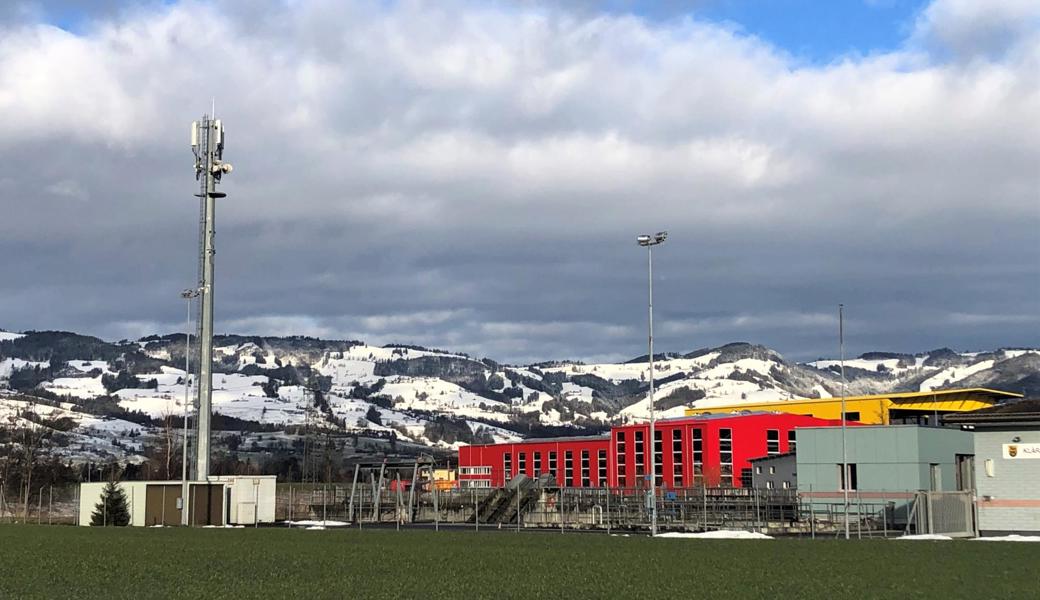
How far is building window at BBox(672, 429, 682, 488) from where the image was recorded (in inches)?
4897

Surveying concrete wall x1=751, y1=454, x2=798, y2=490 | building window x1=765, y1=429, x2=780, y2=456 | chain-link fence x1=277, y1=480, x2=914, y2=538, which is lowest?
chain-link fence x1=277, y1=480, x2=914, y2=538

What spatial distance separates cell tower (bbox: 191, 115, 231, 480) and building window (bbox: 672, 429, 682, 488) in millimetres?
62427

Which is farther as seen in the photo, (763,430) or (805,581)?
(763,430)

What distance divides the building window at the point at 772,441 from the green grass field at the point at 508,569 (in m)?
Answer: 72.5

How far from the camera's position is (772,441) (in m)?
121

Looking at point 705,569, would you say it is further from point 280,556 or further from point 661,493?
point 661,493

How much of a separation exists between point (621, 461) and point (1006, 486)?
71.0m

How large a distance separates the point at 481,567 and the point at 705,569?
6.30 m

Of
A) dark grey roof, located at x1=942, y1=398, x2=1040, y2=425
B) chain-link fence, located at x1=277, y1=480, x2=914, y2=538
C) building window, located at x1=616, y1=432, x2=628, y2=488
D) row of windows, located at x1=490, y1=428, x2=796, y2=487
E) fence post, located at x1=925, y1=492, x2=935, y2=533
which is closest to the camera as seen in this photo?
fence post, located at x1=925, y1=492, x2=935, y2=533

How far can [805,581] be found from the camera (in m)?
28.9

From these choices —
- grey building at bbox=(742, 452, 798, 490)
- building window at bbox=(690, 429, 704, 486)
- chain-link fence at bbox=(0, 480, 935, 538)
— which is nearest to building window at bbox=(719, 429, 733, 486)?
building window at bbox=(690, 429, 704, 486)

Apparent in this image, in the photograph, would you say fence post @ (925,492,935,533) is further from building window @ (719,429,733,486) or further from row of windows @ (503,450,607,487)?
row of windows @ (503,450,607,487)

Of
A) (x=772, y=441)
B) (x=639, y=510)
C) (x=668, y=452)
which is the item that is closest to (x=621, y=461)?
(x=668, y=452)

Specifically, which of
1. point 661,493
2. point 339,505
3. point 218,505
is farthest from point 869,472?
point 339,505
